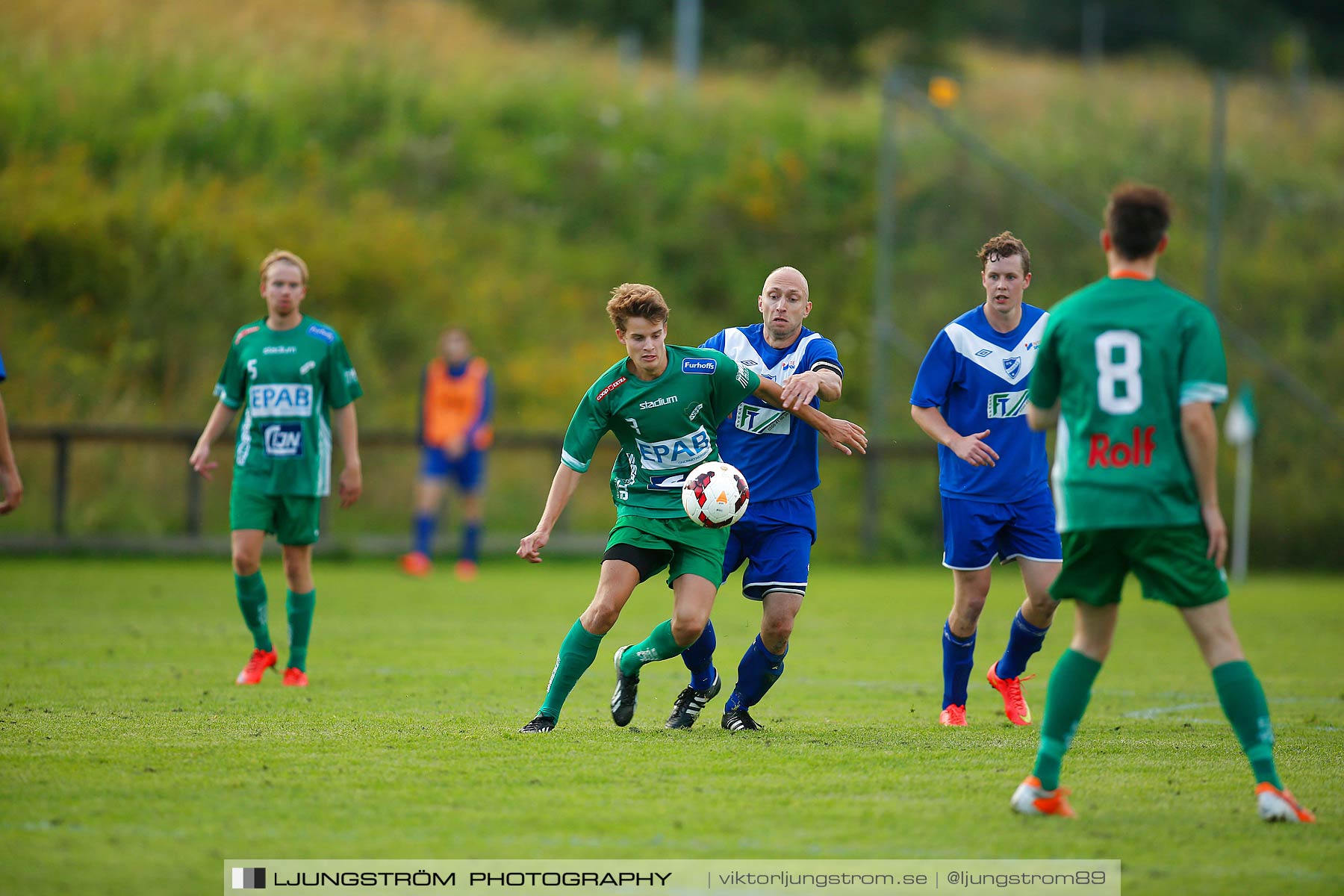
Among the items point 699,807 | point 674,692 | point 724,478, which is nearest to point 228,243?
point 674,692

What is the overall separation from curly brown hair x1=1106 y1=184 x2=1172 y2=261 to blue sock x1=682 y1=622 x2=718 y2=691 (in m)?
2.75

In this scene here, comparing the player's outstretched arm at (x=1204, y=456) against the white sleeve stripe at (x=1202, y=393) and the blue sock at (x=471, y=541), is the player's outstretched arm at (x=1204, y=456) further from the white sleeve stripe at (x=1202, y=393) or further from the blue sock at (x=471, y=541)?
the blue sock at (x=471, y=541)

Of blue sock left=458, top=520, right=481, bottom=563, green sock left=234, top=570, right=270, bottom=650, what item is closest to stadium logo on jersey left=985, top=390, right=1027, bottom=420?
green sock left=234, top=570, right=270, bottom=650

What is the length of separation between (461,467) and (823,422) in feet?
32.8

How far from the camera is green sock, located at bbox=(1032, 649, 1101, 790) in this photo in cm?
460

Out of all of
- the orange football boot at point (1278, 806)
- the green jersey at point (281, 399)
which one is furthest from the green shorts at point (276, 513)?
the orange football boot at point (1278, 806)

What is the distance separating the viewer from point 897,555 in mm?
18516

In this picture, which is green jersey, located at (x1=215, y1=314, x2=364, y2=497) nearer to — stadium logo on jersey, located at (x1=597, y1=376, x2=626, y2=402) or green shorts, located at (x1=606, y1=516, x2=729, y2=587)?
stadium logo on jersey, located at (x1=597, y1=376, x2=626, y2=402)

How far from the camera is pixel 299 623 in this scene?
8.09m

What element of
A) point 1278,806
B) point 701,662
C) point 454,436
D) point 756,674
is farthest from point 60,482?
point 1278,806

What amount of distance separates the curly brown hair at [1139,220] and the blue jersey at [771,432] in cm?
206

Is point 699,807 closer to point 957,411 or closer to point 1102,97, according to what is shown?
point 957,411

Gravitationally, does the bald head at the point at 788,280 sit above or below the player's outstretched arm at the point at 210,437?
above

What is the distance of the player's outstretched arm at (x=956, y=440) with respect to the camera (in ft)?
20.7
